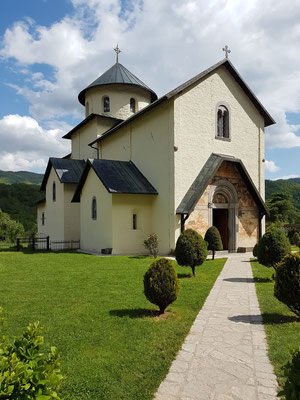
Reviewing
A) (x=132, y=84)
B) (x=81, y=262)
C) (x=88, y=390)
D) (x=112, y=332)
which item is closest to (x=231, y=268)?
(x=81, y=262)

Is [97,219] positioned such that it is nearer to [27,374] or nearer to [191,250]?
[191,250]

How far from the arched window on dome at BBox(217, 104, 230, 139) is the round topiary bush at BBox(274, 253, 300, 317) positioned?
12.9m

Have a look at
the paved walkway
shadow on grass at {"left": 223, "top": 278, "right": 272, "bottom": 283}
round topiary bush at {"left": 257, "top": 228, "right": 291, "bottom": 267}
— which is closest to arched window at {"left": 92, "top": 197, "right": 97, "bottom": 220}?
shadow on grass at {"left": 223, "top": 278, "right": 272, "bottom": 283}

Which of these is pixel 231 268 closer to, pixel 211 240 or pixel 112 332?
pixel 211 240

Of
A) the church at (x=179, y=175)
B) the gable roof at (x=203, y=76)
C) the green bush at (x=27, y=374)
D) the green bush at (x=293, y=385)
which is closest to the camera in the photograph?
the green bush at (x=27, y=374)

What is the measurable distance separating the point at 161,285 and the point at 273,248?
17.1 ft

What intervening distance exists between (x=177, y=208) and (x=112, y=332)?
408 inches

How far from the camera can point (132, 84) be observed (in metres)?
22.8

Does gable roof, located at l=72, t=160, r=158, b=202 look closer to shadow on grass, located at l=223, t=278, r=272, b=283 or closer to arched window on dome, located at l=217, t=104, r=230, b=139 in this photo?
arched window on dome, located at l=217, t=104, r=230, b=139

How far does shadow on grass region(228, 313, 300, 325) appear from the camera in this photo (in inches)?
223

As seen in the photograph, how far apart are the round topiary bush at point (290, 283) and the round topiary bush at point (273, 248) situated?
3.74 meters

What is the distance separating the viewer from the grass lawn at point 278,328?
4.11m

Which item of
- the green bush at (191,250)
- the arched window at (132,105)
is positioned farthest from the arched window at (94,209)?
the arched window at (132,105)

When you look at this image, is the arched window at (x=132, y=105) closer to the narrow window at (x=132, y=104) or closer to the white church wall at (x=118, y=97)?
the narrow window at (x=132, y=104)
